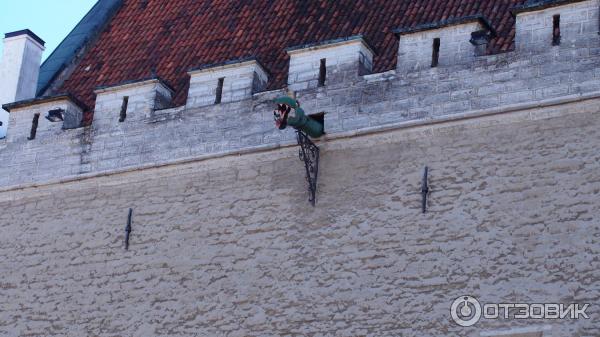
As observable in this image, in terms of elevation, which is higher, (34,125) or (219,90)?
(219,90)

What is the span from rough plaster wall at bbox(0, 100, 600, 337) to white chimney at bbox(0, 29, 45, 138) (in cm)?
168

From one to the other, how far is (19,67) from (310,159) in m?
4.50

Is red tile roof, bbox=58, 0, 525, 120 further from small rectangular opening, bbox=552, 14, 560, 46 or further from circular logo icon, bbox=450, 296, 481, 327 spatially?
circular logo icon, bbox=450, 296, 481, 327

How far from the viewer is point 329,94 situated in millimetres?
13883

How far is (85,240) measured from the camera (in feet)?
48.0

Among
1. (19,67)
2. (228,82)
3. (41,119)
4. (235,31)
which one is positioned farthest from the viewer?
(19,67)

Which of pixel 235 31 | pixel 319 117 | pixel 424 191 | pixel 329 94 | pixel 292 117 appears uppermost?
pixel 235 31

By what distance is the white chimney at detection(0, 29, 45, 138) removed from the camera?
54.1ft

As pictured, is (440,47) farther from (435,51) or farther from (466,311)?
(466,311)

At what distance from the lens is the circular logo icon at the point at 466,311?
12109mm

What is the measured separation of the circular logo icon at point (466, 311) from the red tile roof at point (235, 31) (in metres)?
2.60

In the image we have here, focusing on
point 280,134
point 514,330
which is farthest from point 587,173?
point 280,134

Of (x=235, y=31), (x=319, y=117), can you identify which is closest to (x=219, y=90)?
(x=319, y=117)

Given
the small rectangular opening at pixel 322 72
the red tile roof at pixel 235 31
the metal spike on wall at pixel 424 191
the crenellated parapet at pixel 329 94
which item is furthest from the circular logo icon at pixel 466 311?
the small rectangular opening at pixel 322 72
